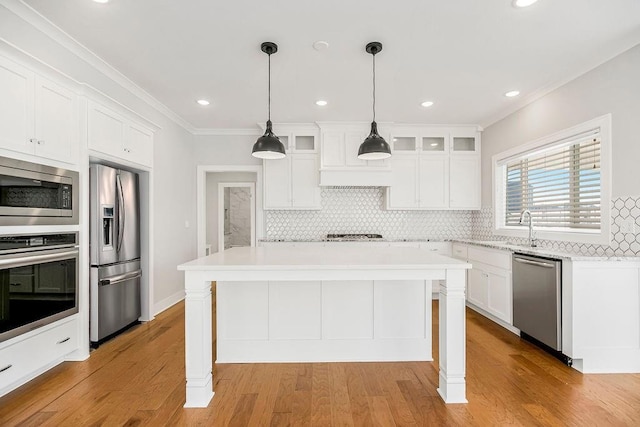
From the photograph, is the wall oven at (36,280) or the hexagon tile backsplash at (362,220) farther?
the hexagon tile backsplash at (362,220)

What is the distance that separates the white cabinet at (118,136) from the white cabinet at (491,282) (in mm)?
4050

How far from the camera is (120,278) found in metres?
3.30

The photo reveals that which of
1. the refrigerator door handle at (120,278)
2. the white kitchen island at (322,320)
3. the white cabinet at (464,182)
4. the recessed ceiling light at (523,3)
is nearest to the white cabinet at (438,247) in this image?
the white cabinet at (464,182)

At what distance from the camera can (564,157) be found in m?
3.49

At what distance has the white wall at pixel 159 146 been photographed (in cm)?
229

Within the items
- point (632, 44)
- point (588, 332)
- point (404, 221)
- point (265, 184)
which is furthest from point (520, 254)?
point (265, 184)

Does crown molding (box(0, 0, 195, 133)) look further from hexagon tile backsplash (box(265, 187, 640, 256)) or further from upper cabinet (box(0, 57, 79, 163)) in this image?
hexagon tile backsplash (box(265, 187, 640, 256))

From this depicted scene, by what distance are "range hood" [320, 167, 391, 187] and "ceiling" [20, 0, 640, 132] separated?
1116mm

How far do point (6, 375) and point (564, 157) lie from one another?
4.99 metres

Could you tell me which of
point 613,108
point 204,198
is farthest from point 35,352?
point 613,108

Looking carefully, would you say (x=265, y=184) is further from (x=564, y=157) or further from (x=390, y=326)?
(x=564, y=157)

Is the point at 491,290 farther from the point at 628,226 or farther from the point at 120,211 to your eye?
the point at 120,211

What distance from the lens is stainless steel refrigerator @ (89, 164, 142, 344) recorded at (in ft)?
9.89

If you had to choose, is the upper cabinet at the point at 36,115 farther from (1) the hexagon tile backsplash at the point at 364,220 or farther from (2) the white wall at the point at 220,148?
(1) the hexagon tile backsplash at the point at 364,220
